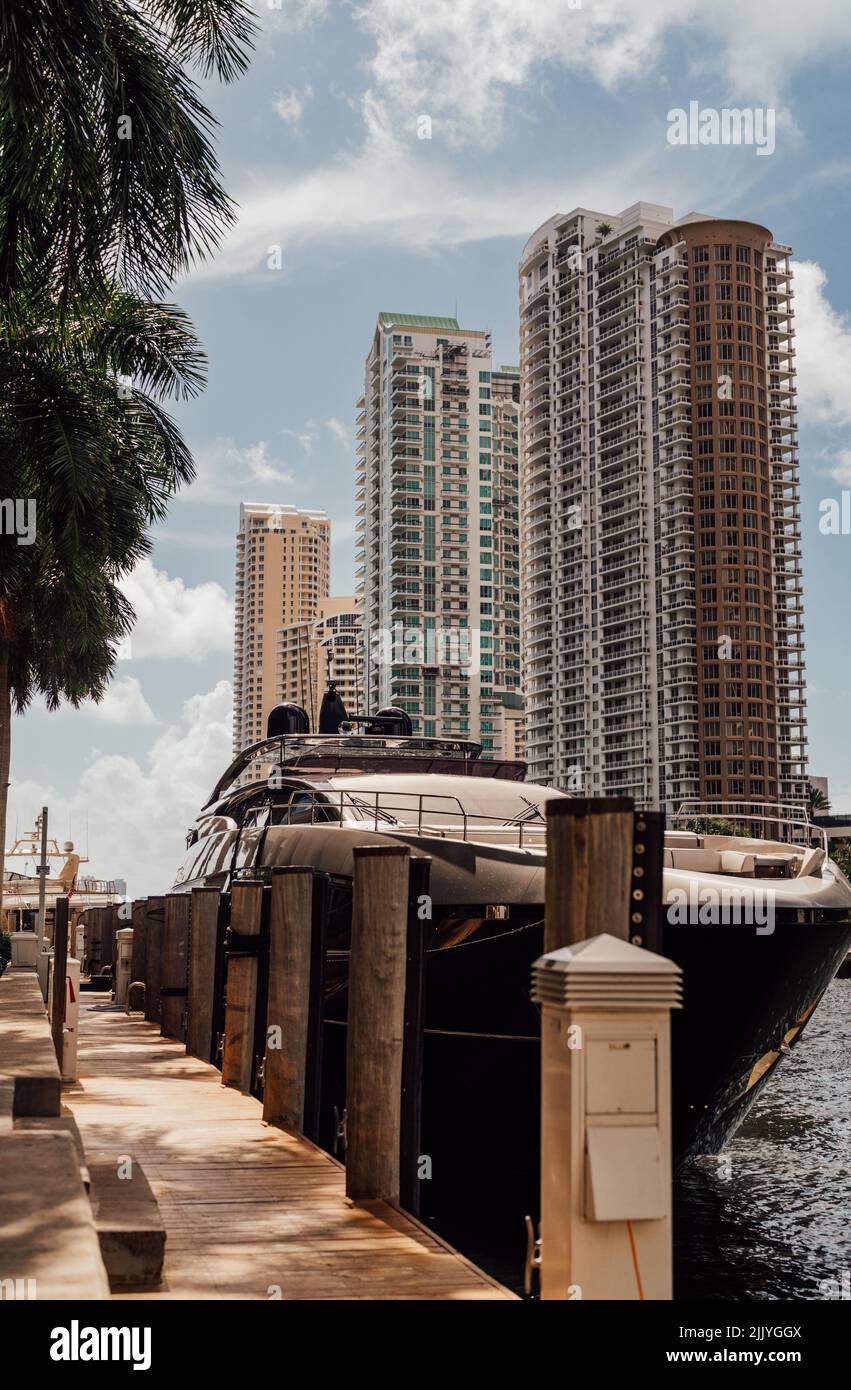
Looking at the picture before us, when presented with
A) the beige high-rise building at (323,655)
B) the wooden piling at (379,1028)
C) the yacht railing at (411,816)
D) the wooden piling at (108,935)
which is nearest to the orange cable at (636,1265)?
the wooden piling at (379,1028)

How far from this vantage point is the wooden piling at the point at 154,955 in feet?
68.2

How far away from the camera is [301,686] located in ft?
405

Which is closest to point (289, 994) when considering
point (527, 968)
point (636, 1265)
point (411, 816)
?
point (527, 968)

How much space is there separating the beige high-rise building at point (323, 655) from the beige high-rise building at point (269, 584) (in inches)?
136

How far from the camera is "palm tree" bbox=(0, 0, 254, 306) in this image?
36.1 feet

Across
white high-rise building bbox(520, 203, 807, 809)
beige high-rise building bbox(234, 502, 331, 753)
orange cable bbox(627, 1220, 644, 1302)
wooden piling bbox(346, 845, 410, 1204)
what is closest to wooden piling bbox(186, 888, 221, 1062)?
wooden piling bbox(346, 845, 410, 1204)

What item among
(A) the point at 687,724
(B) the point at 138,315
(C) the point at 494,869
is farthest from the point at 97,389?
(A) the point at 687,724

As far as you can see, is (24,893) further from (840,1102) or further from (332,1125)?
(332,1125)

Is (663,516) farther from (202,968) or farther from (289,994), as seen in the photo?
(289,994)

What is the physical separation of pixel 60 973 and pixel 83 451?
7.61 meters

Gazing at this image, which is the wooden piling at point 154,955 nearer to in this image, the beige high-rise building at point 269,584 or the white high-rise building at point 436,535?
the white high-rise building at point 436,535

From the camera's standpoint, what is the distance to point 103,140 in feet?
40.0

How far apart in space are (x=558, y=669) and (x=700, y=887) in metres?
133

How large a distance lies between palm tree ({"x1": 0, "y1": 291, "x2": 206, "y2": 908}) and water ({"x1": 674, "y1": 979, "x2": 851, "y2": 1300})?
1092 centimetres
